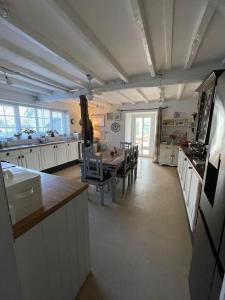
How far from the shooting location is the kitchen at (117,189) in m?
0.84

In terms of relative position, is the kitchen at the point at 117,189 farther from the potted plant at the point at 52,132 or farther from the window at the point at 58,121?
the window at the point at 58,121

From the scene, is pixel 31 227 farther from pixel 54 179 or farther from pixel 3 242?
pixel 54 179

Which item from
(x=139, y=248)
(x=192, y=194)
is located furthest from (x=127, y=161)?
(x=139, y=248)

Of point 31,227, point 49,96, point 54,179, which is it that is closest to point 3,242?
point 31,227

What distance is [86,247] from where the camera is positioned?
1.35 metres

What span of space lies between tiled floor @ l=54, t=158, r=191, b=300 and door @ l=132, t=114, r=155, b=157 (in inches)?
145

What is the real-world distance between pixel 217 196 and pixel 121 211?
1.86m

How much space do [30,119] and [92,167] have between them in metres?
3.17

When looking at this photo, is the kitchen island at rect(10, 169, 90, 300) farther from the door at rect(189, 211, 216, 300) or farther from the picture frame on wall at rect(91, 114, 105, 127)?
the picture frame on wall at rect(91, 114, 105, 127)

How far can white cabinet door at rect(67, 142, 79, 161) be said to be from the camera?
5.01 meters

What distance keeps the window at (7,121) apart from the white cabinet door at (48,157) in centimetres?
102

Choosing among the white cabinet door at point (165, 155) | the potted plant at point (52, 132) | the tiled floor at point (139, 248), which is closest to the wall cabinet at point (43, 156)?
the potted plant at point (52, 132)

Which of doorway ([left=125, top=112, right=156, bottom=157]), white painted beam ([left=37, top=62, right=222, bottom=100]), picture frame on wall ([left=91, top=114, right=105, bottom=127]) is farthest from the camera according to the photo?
picture frame on wall ([left=91, top=114, right=105, bottom=127])

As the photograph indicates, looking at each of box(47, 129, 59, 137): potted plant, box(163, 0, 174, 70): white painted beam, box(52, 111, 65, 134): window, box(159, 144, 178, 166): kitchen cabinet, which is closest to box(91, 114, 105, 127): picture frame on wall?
box(52, 111, 65, 134): window
